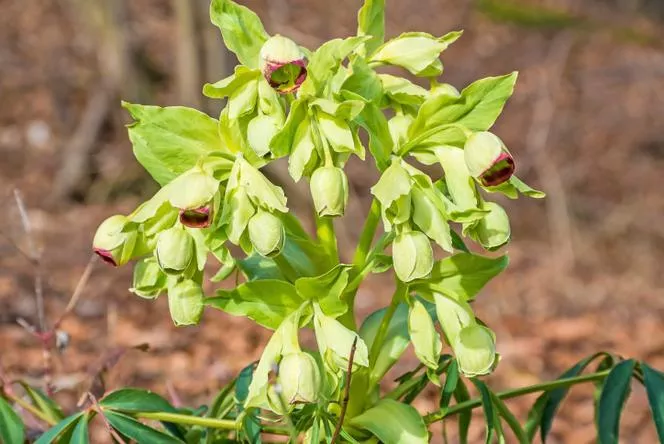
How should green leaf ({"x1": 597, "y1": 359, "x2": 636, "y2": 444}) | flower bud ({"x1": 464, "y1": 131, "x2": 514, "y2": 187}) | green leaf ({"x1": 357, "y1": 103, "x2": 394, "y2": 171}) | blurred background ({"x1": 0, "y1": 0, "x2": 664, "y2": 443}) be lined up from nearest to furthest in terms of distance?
1. flower bud ({"x1": 464, "y1": 131, "x2": 514, "y2": 187})
2. green leaf ({"x1": 357, "y1": 103, "x2": 394, "y2": 171})
3. green leaf ({"x1": 597, "y1": 359, "x2": 636, "y2": 444})
4. blurred background ({"x1": 0, "y1": 0, "x2": 664, "y2": 443})

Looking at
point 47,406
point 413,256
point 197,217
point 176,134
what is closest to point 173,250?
point 197,217

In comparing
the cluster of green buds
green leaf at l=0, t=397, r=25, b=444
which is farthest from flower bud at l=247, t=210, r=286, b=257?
green leaf at l=0, t=397, r=25, b=444

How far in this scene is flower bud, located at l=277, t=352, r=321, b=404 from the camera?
3.48 ft

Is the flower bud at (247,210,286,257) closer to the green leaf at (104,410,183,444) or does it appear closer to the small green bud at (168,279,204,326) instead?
the small green bud at (168,279,204,326)

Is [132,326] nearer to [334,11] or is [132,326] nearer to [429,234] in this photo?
[429,234]

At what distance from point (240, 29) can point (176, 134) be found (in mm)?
140

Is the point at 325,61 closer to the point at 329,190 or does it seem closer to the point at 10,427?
the point at 329,190

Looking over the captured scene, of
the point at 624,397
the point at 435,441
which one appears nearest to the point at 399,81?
the point at 624,397

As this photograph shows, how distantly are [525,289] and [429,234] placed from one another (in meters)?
3.56

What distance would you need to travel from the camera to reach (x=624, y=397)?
4.53 ft

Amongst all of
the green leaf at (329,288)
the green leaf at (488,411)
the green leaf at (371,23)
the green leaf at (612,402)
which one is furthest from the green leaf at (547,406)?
the green leaf at (371,23)

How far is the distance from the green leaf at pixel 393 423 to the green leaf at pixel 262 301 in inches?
7.0

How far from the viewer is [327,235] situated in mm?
1254

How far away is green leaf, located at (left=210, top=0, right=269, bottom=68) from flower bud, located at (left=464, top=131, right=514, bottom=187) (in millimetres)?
277
